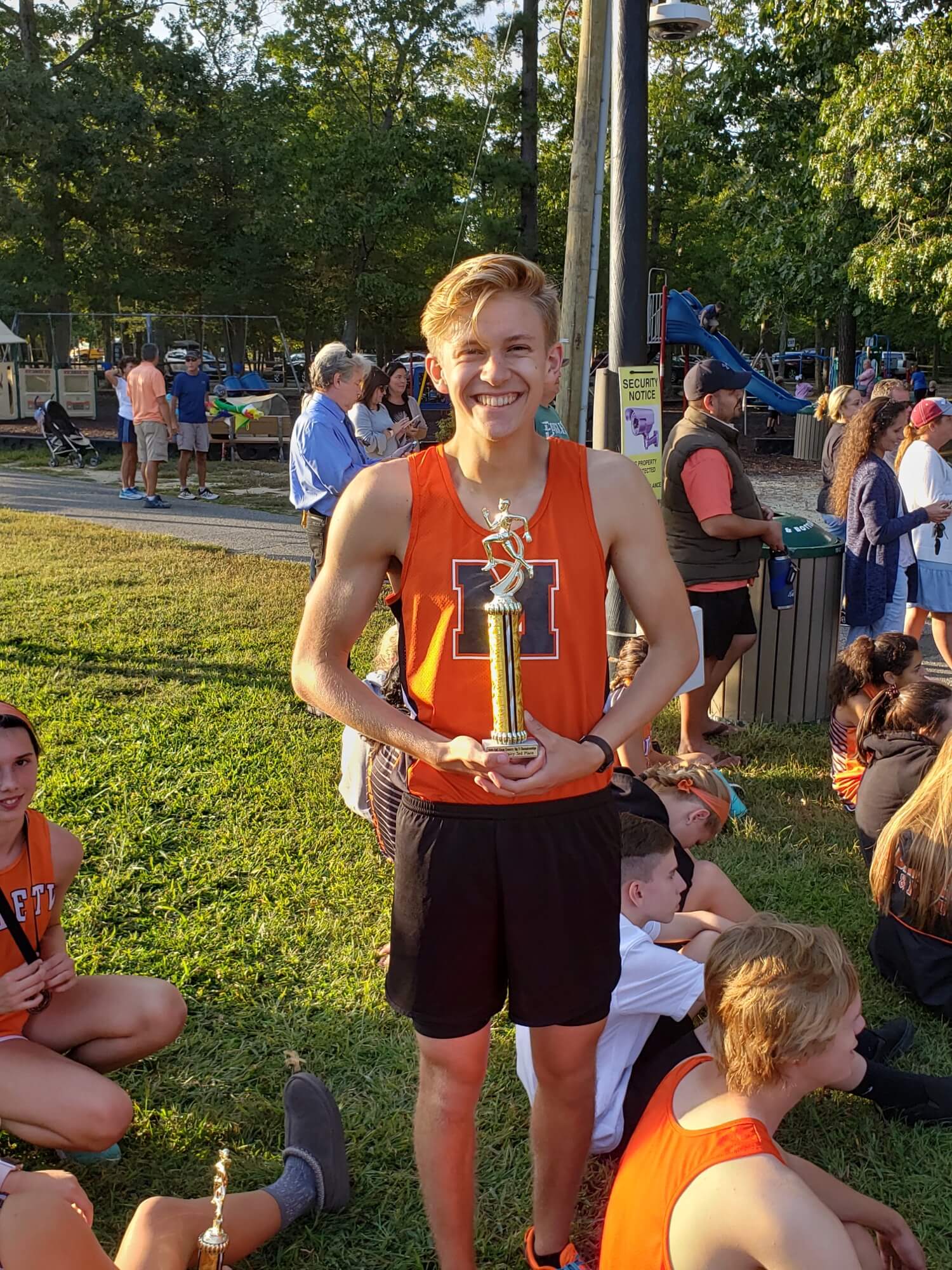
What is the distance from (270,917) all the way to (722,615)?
2592 mm

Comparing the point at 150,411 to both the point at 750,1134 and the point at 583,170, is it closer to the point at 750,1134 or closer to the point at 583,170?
the point at 583,170

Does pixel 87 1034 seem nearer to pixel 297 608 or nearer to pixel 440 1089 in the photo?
pixel 440 1089

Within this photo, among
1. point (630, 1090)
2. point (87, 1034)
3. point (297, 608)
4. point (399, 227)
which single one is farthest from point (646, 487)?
point (399, 227)

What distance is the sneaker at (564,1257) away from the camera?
2316 millimetres

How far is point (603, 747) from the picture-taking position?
6.46 ft

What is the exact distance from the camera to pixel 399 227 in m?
26.5

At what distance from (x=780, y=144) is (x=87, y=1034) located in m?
20.3

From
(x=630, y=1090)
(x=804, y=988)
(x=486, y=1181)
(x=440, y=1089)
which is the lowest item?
(x=486, y=1181)

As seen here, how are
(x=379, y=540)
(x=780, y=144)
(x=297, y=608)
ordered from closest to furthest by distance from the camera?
(x=379, y=540)
(x=297, y=608)
(x=780, y=144)

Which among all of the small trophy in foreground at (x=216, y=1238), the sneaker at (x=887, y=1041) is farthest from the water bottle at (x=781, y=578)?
the small trophy in foreground at (x=216, y=1238)

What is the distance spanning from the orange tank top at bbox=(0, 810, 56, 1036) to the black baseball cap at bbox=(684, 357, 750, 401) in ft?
11.5

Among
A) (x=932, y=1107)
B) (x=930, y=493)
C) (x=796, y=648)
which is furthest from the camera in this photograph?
(x=930, y=493)

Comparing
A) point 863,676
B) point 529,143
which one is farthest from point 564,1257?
point 529,143

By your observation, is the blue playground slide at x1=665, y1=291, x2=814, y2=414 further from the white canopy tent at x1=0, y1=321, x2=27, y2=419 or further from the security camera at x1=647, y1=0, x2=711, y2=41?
the security camera at x1=647, y1=0, x2=711, y2=41
